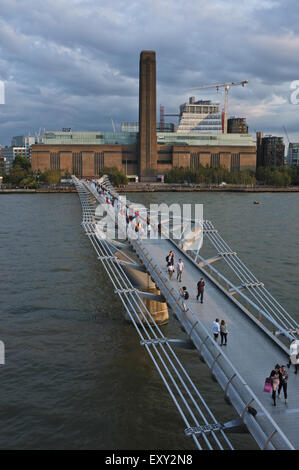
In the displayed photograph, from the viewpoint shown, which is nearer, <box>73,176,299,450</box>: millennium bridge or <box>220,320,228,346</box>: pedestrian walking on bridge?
<box>73,176,299,450</box>: millennium bridge

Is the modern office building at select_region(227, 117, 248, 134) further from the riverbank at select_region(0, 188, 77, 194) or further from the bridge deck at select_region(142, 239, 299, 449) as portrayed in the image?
the bridge deck at select_region(142, 239, 299, 449)

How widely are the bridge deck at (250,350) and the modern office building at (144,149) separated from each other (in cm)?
10226

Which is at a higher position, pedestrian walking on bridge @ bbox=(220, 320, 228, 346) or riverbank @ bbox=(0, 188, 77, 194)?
riverbank @ bbox=(0, 188, 77, 194)

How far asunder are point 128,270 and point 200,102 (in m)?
158

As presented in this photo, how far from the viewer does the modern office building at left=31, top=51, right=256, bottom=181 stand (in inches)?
4405

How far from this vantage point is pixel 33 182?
9494cm

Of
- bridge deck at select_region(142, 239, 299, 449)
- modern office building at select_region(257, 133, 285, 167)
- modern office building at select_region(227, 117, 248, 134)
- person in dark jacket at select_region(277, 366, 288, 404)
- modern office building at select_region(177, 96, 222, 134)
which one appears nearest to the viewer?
bridge deck at select_region(142, 239, 299, 449)

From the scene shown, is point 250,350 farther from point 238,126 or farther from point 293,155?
point 293,155

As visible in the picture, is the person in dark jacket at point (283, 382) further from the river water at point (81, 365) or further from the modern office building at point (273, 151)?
the modern office building at point (273, 151)

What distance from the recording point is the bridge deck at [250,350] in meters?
7.23

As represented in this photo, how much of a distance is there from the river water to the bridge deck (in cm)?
187

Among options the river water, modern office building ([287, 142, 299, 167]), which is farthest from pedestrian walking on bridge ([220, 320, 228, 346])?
modern office building ([287, 142, 299, 167])

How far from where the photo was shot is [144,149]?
115 meters

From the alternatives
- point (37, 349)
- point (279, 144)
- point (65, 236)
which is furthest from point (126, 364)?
point (279, 144)
